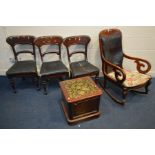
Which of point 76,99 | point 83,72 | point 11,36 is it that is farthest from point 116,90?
point 11,36

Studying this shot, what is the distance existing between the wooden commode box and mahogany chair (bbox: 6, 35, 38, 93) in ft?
2.36

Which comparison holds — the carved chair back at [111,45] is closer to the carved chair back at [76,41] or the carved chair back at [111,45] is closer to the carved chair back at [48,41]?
the carved chair back at [76,41]

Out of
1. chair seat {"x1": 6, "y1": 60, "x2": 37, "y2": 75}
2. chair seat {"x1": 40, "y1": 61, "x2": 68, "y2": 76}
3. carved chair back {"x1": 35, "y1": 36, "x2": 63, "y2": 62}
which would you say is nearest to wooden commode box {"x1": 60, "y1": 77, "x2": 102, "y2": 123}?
chair seat {"x1": 40, "y1": 61, "x2": 68, "y2": 76}

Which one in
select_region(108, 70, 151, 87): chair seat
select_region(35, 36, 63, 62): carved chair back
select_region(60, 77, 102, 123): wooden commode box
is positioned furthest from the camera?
select_region(35, 36, 63, 62): carved chair back

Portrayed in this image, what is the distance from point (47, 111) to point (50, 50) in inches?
45.3

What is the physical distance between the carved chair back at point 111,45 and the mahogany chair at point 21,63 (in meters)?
1.17

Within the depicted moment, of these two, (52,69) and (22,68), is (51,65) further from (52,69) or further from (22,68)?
(22,68)

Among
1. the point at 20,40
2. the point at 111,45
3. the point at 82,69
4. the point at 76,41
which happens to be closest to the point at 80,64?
the point at 82,69

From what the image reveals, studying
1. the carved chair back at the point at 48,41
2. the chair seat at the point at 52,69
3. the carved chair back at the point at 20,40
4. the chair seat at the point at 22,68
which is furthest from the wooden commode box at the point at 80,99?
the carved chair back at the point at 20,40

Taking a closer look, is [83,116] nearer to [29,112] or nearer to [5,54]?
[29,112]

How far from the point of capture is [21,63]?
2910 mm

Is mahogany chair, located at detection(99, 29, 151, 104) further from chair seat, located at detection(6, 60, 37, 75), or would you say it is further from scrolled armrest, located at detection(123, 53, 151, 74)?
chair seat, located at detection(6, 60, 37, 75)

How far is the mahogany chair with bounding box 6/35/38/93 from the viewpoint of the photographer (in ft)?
8.79

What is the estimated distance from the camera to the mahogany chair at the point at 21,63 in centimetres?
268
